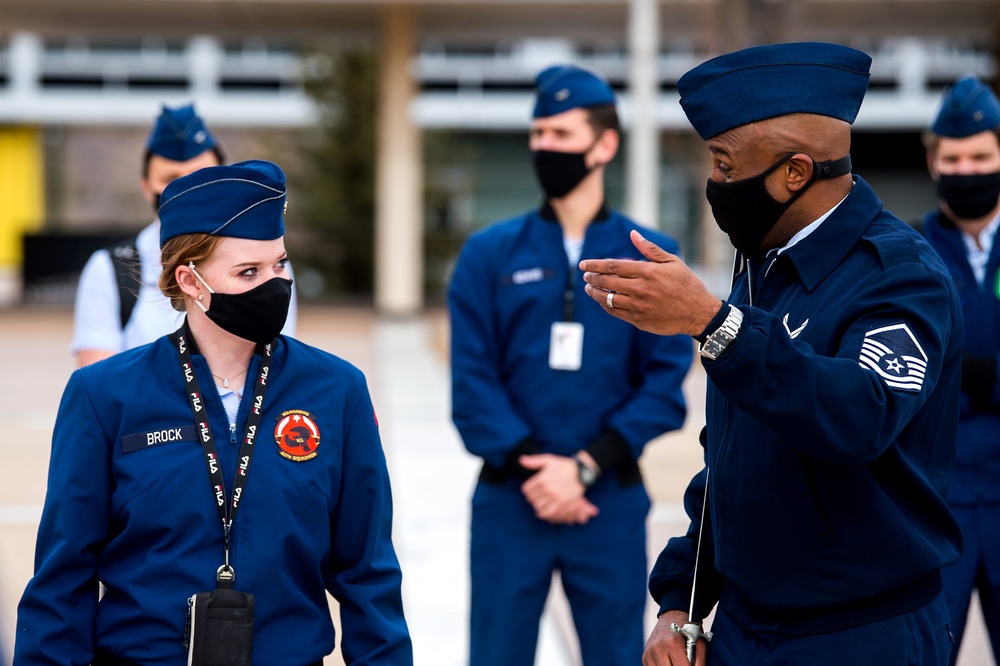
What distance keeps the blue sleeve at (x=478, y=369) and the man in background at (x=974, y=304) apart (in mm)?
1506

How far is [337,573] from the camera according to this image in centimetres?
267

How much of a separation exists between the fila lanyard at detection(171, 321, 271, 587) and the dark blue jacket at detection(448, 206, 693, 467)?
1.52m

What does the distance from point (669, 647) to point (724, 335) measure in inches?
36.9

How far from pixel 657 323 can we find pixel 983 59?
3639 centimetres

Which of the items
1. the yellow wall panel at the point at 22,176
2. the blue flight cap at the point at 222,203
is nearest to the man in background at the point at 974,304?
the blue flight cap at the point at 222,203

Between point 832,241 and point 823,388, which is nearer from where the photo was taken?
point 823,388

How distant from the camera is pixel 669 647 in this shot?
267 cm

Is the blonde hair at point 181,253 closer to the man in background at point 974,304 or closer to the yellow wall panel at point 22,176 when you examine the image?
the man in background at point 974,304

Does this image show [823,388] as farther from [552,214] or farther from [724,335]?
[552,214]

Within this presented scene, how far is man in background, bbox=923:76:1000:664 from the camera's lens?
3.96 metres

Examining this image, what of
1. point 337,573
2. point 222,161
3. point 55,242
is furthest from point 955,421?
point 55,242

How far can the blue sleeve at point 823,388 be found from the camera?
201 centimetres

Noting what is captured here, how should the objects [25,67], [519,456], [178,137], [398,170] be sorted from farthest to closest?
[25,67]
[398,170]
[178,137]
[519,456]

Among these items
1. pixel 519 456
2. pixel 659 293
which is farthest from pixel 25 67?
pixel 659 293
